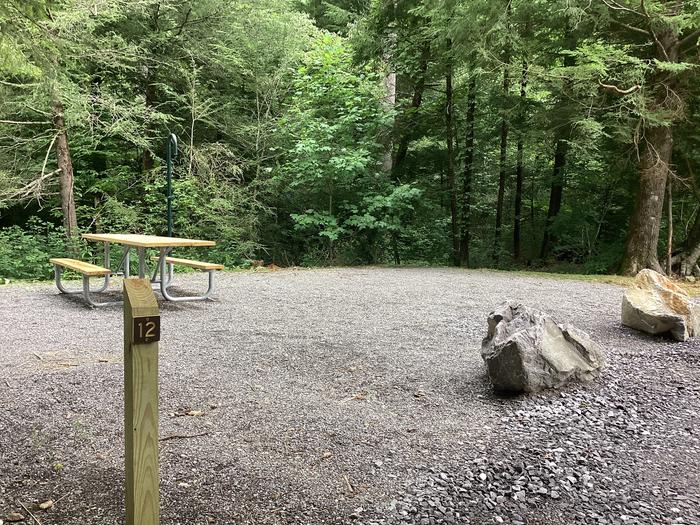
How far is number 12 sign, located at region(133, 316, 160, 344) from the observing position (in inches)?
56.1

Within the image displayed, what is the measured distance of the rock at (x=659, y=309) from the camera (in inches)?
161

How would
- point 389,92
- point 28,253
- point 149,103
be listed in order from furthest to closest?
1. point 389,92
2. point 149,103
3. point 28,253

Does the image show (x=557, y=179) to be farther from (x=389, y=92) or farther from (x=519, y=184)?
(x=389, y=92)

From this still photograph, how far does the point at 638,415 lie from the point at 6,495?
3.02 m

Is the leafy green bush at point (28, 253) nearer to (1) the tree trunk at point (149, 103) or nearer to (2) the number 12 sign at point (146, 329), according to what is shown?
(1) the tree trunk at point (149, 103)

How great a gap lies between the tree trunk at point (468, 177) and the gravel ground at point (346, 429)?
25.0 feet

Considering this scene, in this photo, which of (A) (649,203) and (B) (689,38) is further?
(A) (649,203)

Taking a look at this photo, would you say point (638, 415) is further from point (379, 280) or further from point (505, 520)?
point (379, 280)

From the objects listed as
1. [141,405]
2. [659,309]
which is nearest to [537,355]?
[659,309]


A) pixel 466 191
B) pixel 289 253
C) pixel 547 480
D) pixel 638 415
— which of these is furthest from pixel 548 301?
pixel 289 253

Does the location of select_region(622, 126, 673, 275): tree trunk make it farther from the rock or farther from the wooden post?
the wooden post

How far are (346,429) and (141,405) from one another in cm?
125

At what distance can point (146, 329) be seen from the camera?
144 centimetres

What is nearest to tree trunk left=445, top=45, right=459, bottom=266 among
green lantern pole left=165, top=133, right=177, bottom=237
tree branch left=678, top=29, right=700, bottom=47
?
tree branch left=678, top=29, right=700, bottom=47
